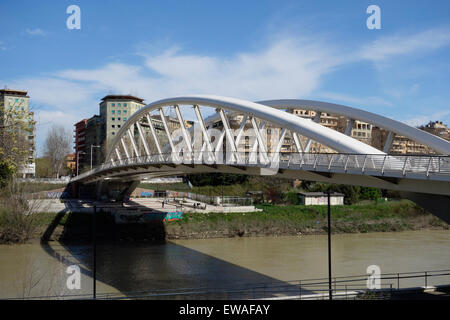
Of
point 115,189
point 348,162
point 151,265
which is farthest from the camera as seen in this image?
point 115,189

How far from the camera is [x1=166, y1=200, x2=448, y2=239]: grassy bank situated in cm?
3177

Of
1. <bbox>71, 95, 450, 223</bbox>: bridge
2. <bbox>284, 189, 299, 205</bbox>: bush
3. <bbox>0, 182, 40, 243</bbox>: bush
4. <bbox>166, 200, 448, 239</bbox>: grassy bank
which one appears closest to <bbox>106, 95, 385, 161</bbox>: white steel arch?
<bbox>71, 95, 450, 223</bbox>: bridge

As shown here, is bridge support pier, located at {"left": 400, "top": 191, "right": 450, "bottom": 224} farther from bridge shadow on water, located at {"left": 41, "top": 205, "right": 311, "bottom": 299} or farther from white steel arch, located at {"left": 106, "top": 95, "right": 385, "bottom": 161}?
bridge shadow on water, located at {"left": 41, "top": 205, "right": 311, "bottom": 299}

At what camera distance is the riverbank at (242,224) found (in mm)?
29141

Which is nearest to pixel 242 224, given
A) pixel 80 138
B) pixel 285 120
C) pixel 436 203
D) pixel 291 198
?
pixel 291 198

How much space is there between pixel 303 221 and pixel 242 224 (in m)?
5.97

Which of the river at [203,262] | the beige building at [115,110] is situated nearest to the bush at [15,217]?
the river at [203,262]

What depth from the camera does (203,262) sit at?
21766 millimetres

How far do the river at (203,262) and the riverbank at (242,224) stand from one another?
4.99ft

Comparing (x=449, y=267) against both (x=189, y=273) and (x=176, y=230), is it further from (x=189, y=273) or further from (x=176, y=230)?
(x=176, y=230)

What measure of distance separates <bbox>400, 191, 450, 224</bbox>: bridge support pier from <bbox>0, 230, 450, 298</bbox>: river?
5.98 meters

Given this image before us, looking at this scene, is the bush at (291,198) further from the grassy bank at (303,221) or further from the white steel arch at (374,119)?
the white steel arch at (374,119)

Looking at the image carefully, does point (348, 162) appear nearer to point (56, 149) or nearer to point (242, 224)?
point (242, 224)
